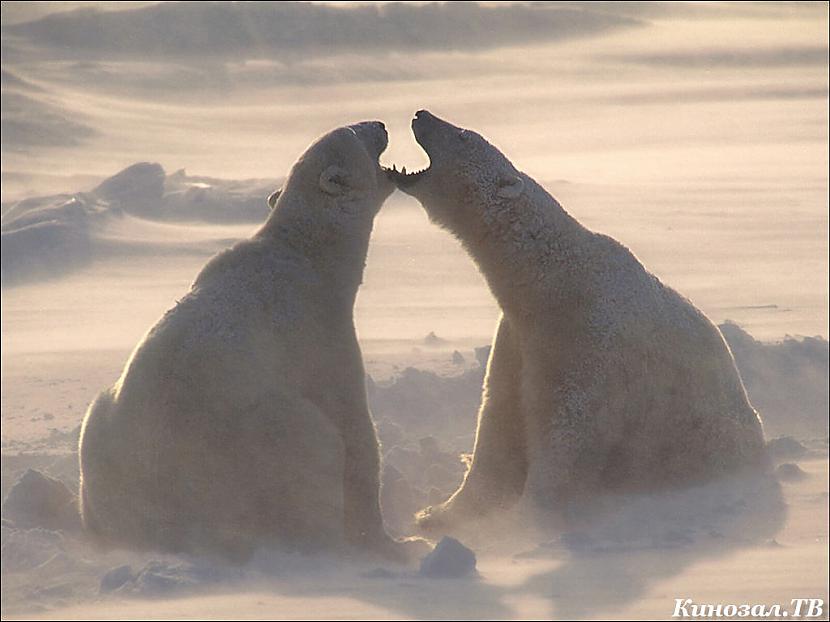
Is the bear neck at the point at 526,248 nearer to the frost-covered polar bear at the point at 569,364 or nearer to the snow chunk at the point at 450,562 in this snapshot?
the frost-covered polar bear at the point at 569,364

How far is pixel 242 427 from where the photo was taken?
6086mm

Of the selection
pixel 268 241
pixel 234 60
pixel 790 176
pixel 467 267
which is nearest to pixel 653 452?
pixel 268 241

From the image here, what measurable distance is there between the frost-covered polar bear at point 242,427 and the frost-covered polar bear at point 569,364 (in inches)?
37.0

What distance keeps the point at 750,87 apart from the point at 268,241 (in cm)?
2162

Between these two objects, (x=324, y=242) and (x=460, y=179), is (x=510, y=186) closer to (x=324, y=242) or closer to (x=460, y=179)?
(x=460, y=179)

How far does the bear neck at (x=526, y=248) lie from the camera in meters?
7.25

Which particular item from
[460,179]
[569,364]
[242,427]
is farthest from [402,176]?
[242,427]

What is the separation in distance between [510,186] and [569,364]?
2.91 feet

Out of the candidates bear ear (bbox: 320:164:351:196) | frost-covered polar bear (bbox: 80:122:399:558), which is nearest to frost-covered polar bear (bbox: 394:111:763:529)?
→ bear ear (bbox: 320:164:351:196)

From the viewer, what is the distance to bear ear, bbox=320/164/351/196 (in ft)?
22.6

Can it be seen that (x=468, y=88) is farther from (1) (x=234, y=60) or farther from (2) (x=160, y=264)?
(2) (x=160, y=264)

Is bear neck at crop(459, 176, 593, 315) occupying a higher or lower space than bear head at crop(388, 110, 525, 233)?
lower

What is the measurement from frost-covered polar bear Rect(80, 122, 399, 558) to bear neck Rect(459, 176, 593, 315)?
0.92m

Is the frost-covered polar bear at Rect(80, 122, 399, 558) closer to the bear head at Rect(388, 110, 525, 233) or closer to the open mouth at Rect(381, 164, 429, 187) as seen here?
the open mouth at Rect(381, 164, 429, 187)
